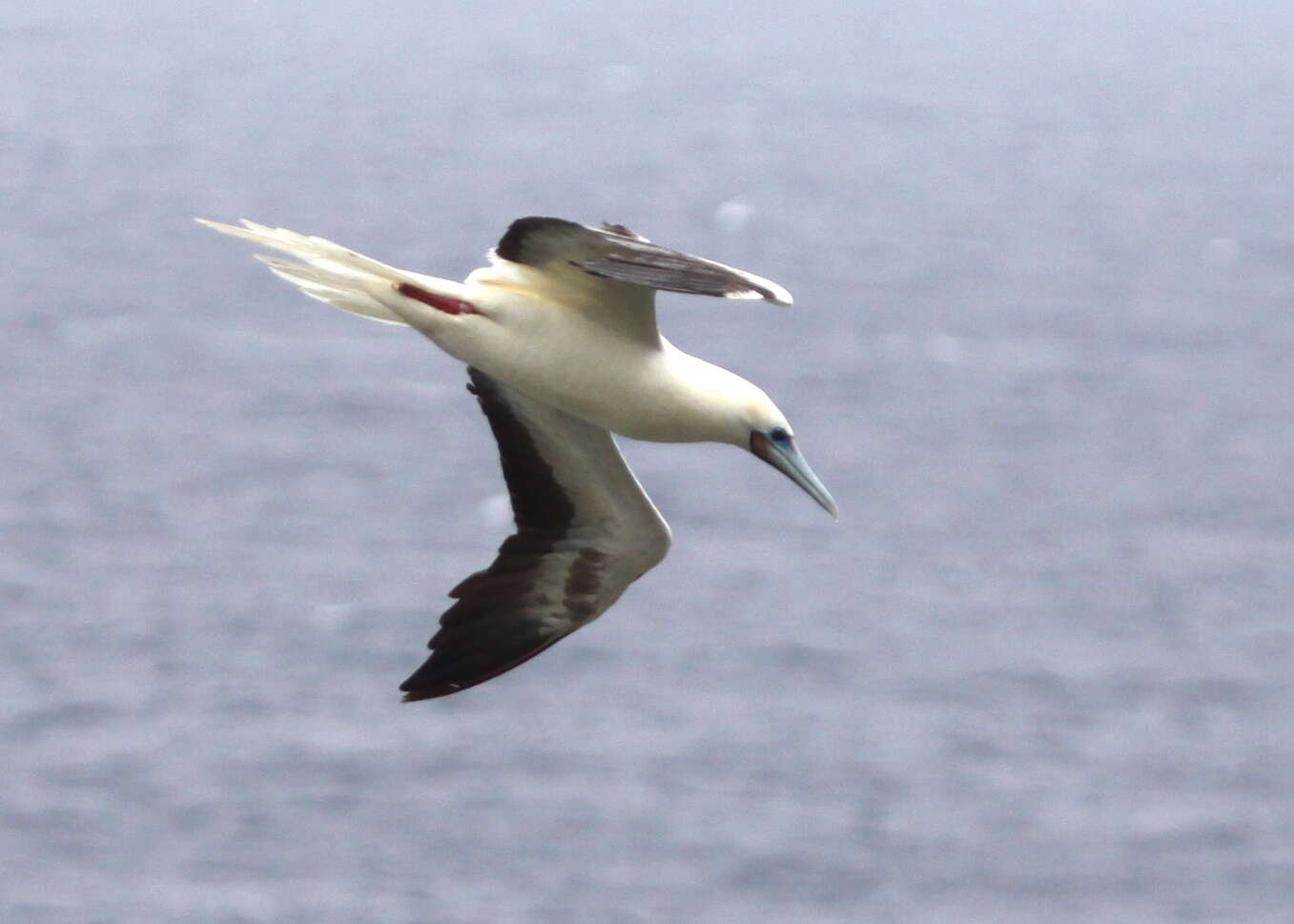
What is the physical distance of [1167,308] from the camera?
84.9 meters

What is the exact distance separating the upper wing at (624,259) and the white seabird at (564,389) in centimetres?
1

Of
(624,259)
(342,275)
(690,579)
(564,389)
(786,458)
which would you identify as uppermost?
(690,579)

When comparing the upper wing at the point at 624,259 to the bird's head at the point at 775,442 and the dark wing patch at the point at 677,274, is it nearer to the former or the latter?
the dark wing patch at the point at 677,274

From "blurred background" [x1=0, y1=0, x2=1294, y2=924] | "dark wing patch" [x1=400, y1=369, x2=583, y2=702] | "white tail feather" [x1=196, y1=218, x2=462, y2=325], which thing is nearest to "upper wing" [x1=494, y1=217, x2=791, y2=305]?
"white tail feather" [x1=196, y1=218, x2=462, y2=325]

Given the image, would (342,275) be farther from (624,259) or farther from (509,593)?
(509,593)

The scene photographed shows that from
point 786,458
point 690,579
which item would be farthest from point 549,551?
point 690,579

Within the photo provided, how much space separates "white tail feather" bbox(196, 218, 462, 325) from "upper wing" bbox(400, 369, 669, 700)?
1409 mm

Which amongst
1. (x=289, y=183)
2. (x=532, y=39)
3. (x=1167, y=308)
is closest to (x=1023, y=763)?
(x=1167, y=308)

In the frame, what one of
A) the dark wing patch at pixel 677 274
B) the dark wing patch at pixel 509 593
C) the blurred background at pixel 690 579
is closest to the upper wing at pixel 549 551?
the dark wing patch at pixel 509 593

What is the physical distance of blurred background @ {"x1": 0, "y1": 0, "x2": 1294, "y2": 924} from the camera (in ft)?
155

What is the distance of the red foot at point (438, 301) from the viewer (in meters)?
12.9

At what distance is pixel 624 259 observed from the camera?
12.1 m

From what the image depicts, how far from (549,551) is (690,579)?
41946 millimetres

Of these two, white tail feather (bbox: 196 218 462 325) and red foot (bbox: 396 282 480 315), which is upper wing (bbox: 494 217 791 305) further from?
white tail feather (bbox: 196 218 462 325)
